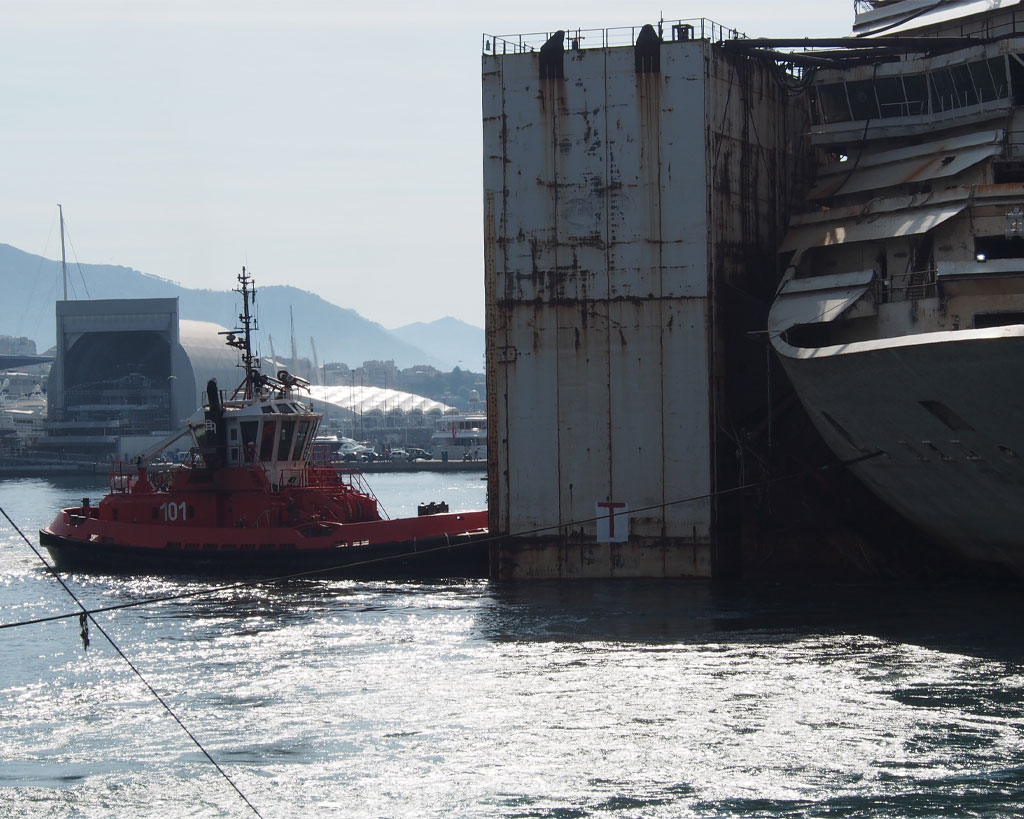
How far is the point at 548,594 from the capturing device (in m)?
33.5

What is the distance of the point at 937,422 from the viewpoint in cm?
2858

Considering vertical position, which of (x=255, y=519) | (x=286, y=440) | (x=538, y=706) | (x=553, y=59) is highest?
(x=553, y=59)

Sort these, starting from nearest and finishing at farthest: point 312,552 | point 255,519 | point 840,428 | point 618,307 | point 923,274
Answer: point 840,428, point 923,274, point 618,307, point 312,552, point 255,519

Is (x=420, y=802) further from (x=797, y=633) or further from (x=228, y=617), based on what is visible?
(x=228, y=617)

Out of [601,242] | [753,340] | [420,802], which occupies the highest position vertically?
[601,242]

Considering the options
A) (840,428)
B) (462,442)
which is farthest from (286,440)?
(462,442)

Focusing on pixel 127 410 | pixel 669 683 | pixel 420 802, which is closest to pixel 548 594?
pixel 669 683

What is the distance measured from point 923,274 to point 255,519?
837 inches

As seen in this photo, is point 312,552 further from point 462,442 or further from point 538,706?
point 462,442

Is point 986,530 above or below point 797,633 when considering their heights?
above

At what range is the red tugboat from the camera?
132 ft

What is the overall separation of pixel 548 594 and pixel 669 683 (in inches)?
354

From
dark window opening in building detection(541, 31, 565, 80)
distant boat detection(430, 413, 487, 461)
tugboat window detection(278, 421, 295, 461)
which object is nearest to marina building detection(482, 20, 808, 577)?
dark window opening in building detection(541, 31, 565, 80)

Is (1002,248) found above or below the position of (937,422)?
above
